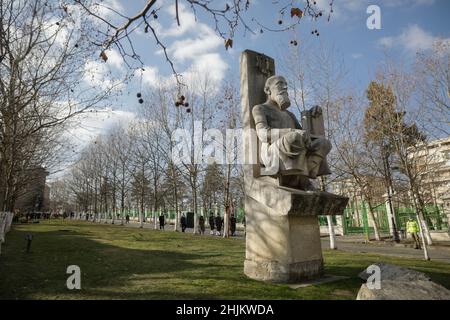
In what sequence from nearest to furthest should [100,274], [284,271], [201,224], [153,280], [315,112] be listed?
[284,271]
[153,280]
[100,274]
[315,112]
[201,224]

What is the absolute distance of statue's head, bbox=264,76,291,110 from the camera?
22.3 ft

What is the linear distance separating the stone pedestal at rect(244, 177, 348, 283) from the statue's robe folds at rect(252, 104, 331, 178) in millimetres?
426

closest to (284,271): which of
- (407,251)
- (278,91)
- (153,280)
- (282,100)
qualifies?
(153,280)

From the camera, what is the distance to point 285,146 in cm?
596

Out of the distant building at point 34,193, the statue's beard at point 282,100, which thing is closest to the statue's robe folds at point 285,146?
the statue's beard at point 282,100

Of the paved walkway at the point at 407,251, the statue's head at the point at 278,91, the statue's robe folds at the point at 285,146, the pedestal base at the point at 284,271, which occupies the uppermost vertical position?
the statue's head at the point at 278,91

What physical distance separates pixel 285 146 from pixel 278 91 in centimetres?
145

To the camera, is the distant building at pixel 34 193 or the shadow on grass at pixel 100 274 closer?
the shadow on grass at pixel 100 274

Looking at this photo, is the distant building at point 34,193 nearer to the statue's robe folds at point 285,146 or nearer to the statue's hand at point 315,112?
the statue's robe folds at point 285,146

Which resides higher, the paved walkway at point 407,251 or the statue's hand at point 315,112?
the statue's hand at point 315,112

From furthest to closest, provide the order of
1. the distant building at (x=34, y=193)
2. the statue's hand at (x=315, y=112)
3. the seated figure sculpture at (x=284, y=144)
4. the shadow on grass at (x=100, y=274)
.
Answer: the distant building at (x=34, y=193)
the statue's hand at (x=315, y=112)
the seated figure sculpture at (x=284, y=144)
the shadow on grass at (x=100, y=274)

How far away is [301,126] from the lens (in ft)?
24.1

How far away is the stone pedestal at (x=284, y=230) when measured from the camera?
19.4ft

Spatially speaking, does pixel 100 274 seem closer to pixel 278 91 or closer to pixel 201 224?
pixel 278 91
